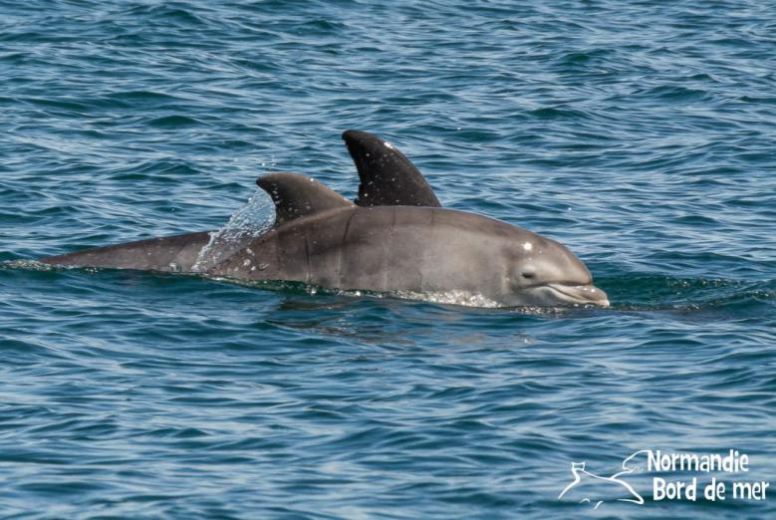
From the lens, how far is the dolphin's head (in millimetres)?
19719

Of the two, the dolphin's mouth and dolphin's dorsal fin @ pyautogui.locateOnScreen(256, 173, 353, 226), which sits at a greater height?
dolphin's dorsal fin @ pyautogui.locateOnScreen(256, 173, 353, 226)

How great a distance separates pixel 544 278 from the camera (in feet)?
64.8

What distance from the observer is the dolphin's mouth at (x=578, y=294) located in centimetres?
1973

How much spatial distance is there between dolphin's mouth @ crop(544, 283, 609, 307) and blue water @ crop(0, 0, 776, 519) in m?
0.24

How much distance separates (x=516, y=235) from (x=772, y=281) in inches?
137

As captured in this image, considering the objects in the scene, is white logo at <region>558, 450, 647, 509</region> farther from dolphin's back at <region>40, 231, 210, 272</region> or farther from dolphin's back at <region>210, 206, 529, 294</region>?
dolphin's back at <region>40, 231, 210, 272</region>

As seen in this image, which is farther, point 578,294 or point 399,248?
point 578,294

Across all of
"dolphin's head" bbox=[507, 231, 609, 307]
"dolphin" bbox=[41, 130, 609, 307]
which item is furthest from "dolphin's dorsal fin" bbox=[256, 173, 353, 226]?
"dolphin's head" bbox=[507, 231, 609, 307]

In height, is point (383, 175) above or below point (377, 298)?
above

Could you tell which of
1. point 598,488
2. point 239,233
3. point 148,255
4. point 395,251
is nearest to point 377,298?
point 395,251

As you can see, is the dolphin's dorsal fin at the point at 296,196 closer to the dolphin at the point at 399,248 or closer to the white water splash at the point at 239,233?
the dolphin at the point at 399,248

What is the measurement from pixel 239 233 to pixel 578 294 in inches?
157

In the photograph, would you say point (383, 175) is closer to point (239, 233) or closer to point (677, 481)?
point (239, 233)

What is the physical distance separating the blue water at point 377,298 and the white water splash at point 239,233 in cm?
36
